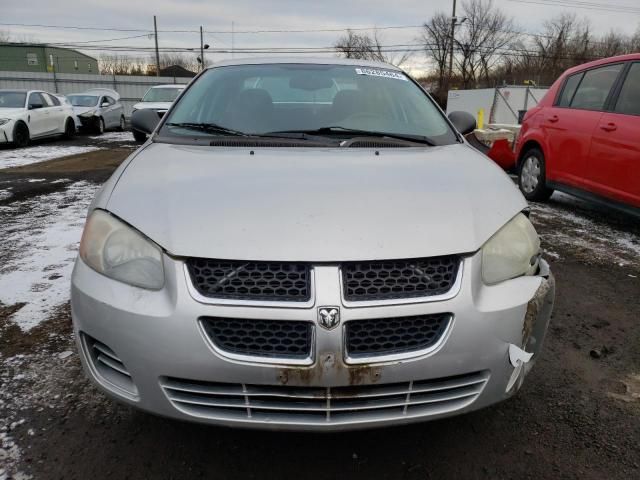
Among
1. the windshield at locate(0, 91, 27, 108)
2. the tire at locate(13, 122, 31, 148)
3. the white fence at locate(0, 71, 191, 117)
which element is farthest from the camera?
the white fence at locate(0, 71, 191, 117)

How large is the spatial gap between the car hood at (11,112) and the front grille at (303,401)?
12.0 meters

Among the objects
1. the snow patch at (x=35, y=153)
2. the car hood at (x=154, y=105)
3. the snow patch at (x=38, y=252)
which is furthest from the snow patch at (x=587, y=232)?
the car hood at (x=154, y=105)

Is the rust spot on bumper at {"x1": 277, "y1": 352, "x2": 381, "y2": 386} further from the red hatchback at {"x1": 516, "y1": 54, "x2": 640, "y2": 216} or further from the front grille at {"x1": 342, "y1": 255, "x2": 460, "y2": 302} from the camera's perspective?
the red hatchback at {"x1": 516, "y1": 54, "x2": 640, "y2": 216}

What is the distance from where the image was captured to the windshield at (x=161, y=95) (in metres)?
14.9

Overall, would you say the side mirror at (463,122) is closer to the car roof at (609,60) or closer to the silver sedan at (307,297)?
the silver sedan at (307,297)

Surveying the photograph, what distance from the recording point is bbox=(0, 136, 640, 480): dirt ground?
1.79 meters

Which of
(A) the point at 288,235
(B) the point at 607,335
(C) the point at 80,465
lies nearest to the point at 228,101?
(A) the point at 288,235

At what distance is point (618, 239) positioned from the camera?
4.68 metres

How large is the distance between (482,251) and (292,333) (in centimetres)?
68

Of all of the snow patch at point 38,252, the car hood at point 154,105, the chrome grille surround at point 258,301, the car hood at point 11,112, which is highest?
the car hood at point 154,105

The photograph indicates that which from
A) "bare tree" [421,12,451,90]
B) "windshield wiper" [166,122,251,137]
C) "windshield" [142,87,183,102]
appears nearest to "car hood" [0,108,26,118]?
"windshield" [142,87,183,102]

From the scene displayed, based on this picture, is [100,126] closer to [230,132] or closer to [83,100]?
[83,100]

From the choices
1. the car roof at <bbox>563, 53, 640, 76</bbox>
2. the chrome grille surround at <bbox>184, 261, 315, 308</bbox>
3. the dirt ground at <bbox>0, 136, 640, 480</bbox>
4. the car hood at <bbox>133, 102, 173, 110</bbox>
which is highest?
the car roof at <bbox>563, 53, 640, 76</bbox>

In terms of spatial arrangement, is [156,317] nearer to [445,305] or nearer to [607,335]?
[445,305]
